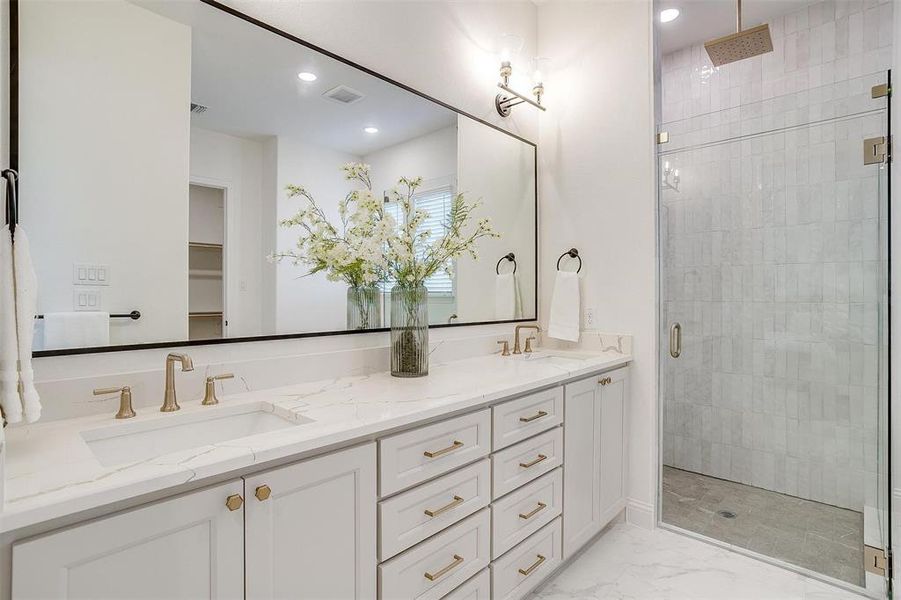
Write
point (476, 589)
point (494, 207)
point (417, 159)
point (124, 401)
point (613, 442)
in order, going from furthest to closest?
1. point (494, 207)
2. point (613, 442)
3. point (417, 159)
4. point (476, 589)
5. point (124, 401)

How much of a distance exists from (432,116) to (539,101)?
0.85 m

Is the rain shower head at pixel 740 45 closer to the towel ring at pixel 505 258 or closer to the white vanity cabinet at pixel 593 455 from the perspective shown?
the towel ring at pixel 505 258

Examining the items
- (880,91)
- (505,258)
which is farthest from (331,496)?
(880,91)

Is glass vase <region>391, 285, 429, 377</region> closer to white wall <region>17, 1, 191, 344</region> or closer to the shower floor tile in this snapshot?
white wall <region>17, 1, 191, 344</region>

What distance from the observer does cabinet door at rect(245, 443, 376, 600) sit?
98 cm

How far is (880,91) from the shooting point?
6.21ft

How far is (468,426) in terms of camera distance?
4.78 feet

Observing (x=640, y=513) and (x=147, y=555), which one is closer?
(x=147, y=555)

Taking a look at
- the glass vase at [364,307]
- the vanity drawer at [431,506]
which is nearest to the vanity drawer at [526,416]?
the vanity drawer at [431,506]

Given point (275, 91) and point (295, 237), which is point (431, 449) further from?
point (275, 91)

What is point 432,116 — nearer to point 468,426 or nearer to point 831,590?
A: point 468,426

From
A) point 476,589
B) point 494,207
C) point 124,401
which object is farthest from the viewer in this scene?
point 494,207

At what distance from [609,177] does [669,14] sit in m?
1.11

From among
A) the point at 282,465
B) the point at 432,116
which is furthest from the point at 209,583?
the point at 432,116
